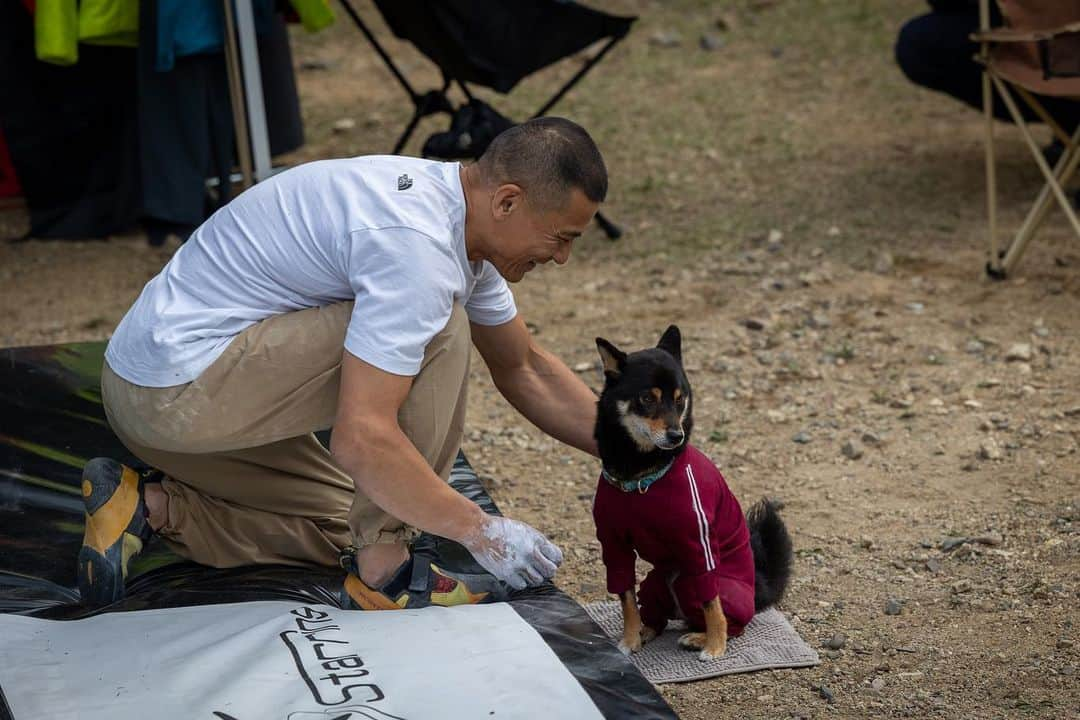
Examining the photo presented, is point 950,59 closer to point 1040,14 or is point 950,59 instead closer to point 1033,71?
point 1040,14

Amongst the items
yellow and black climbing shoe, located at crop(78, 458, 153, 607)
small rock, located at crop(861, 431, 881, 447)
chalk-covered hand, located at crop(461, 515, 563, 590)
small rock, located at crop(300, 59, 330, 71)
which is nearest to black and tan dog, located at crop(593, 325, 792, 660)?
chalk-covered hand, located at crop(461, 515, 563, 590)

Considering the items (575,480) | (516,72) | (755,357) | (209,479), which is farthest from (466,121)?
(209,479)

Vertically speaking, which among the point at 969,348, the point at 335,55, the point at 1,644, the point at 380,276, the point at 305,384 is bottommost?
the point at 335,55

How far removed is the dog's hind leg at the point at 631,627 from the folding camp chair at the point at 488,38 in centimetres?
280

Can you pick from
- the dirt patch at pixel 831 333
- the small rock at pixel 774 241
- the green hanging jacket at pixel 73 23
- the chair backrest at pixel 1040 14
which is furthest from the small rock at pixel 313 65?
the chair backrest at pixel 1040 14

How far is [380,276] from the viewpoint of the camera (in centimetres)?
237

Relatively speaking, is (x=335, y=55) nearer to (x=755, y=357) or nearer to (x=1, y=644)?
(x=755, y=357)

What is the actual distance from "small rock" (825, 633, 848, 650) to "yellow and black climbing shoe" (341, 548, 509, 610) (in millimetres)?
714

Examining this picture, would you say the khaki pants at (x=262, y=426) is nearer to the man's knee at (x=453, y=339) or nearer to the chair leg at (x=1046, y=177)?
the man's knee at (x=453, y=339)

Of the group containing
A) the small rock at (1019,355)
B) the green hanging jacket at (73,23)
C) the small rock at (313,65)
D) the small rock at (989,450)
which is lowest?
the small rock at (313,65)

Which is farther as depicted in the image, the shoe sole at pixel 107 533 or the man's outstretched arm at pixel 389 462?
the shoe sole at pixel 107 533

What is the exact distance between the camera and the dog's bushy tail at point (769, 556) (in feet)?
9.18

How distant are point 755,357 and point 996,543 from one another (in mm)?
1387

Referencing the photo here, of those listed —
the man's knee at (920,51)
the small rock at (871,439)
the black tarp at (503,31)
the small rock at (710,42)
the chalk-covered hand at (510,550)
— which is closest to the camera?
the chalk-covered hand at (510,550)
